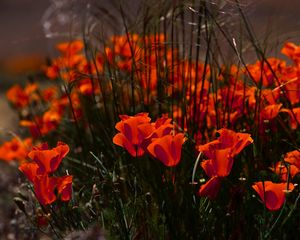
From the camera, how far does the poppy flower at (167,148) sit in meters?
2.02

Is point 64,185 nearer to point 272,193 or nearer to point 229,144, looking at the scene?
point 229,144

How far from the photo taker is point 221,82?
316cm

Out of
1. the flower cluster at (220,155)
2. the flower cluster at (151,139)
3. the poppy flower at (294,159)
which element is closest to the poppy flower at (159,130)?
the flower cluster at (151,139)

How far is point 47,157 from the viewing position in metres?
2.13

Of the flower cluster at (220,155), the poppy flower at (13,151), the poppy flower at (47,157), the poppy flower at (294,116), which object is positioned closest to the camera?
the flower cluster at (220,155)

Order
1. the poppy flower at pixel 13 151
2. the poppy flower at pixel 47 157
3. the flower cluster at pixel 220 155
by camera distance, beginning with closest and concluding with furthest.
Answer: the flower cluster at pixel 220 155 < the poppy flower at pixel 47 157 < the poppy flower at pixel 13 151

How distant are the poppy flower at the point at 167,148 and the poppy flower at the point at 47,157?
A: 0.31 metres

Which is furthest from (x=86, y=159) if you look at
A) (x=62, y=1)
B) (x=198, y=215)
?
(x=198, y=215)

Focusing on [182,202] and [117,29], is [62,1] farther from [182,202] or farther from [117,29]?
[182,202]

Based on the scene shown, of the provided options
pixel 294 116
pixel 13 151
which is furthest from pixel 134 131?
pixel 13 151

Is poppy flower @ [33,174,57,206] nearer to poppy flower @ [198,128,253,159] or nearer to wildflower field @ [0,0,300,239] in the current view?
wildflower field @ [0,0,300,239]

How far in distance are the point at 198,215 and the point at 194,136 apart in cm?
57

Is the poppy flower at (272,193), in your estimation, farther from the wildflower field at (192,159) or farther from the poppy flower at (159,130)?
the poppy flower at (159,130)

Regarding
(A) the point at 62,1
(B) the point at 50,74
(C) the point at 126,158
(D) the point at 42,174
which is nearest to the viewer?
(D) the point at 42,174
